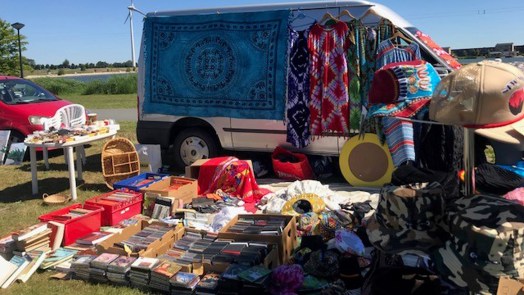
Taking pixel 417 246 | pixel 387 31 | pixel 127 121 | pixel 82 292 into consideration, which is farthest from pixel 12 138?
pixel 417 246

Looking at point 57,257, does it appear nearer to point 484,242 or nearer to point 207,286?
point 207,286

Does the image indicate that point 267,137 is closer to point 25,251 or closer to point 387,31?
point 387,31

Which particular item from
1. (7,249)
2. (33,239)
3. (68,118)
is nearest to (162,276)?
(33,239)

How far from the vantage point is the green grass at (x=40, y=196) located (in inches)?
151

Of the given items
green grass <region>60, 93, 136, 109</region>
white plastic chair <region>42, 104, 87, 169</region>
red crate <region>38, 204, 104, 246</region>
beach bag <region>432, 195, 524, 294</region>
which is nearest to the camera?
beach bag <region>432, 195, 524, 294</region>

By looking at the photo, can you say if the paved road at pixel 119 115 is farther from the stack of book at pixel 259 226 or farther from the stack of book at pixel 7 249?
the stack of book at pixel 259 226

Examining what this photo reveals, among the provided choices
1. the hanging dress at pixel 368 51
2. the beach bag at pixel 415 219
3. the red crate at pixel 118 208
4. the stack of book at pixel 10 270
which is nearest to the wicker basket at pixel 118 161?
the red crate at pixel 118 208

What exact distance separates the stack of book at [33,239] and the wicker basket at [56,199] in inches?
64.5

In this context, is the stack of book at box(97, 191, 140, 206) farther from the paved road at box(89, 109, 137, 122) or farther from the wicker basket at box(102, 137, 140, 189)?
the paved road at box(89, 109, 137, 122)

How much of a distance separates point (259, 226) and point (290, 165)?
7.59 ft

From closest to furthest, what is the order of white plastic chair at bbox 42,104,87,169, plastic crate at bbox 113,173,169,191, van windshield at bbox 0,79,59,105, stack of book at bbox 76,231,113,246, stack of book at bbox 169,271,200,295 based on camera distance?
stack of book at bbox 169,271,200,295, stack of book at bbox 76,231,113,246, plastic crate at bbox 113,173,169,191, white plastic chair at bbox 42,104,87,169, van windshield at bbox 0,79,59,105

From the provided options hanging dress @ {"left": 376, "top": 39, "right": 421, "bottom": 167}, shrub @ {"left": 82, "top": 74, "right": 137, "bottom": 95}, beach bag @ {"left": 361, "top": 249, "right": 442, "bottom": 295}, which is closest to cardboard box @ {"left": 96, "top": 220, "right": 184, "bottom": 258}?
beach bag @ {"left": 361, "top": 249, "right": 442, "bottom": 295}

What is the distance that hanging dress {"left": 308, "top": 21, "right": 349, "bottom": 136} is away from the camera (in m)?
6.23

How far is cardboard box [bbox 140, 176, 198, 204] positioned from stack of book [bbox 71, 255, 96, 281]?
163 cm
